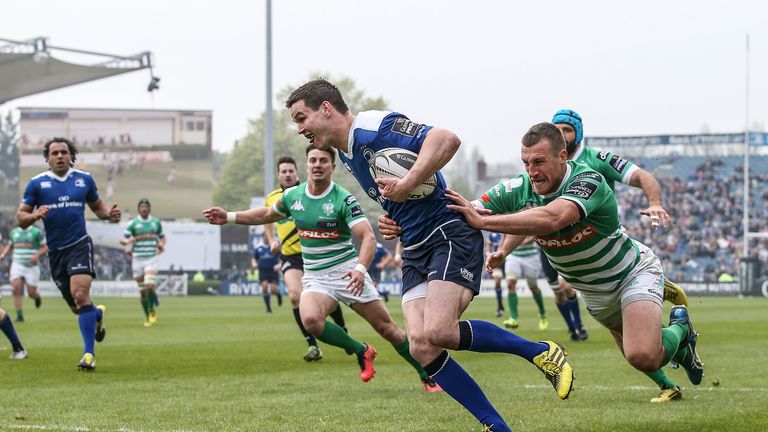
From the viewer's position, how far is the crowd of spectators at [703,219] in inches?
2058

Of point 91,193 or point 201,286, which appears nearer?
point 91,193

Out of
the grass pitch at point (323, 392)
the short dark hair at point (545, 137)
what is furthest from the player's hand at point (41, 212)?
the short dark hair at point (545, 137)

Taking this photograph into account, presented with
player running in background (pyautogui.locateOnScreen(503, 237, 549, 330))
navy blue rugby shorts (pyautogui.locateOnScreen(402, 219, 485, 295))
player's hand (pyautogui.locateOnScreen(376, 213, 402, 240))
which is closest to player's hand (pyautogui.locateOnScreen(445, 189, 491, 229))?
navy blue rugby shorts (pyautogui.locateOnScreen(402, 219, 485, 295))

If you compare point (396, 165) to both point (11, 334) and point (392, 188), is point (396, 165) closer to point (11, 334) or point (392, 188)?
point (392, 188)

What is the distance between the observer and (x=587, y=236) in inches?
275

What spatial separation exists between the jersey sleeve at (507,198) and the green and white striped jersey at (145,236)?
17854mm

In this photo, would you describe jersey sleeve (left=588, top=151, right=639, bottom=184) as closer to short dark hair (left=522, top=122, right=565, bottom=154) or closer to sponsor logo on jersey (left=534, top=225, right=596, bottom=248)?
sponsor logo on jersey (left=534, top=225, right=596, bottom=248)

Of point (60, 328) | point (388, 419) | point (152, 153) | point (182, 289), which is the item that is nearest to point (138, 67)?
point (182, 289)

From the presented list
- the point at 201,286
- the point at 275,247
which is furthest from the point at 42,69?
the point at 275,247

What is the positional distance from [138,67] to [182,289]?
964 centimetres

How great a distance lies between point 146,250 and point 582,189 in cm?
1888

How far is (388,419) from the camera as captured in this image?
780 cm

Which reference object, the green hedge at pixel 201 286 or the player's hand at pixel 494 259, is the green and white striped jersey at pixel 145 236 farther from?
the green hedge at pixel 201 286

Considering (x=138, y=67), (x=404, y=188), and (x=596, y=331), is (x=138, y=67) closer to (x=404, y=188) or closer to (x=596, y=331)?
(x=596, y=331)
